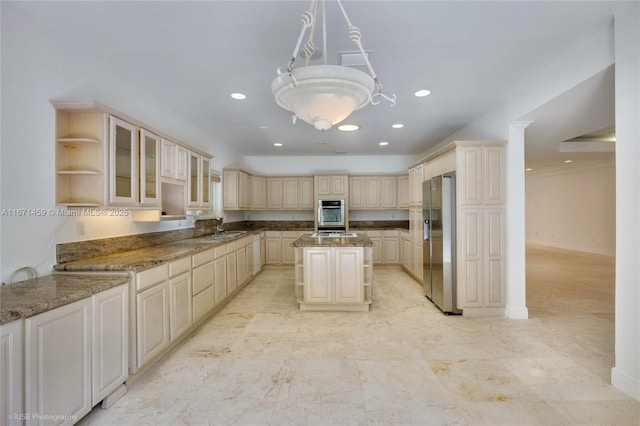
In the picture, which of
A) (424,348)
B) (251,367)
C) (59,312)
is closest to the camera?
(59,312)

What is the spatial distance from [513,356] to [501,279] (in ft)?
3.82

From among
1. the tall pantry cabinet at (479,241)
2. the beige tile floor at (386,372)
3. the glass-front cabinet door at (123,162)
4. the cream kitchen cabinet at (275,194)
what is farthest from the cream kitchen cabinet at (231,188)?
the tall pantry cabinet at (479,241)

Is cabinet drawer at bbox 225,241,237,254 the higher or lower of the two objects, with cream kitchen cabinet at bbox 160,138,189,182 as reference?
lower

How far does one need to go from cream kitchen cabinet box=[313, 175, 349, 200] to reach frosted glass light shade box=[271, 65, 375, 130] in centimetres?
501

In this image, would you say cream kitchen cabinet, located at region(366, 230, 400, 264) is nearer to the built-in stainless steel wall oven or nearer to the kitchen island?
the built-in stainless steel wall oven

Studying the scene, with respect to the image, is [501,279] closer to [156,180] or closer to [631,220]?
[631,220]

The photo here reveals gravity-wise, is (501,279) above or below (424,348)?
above

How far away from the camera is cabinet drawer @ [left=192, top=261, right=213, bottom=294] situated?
3162mm

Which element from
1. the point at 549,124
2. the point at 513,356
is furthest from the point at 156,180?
the point at 549,124

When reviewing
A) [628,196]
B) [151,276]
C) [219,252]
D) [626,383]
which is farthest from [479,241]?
[151,276]

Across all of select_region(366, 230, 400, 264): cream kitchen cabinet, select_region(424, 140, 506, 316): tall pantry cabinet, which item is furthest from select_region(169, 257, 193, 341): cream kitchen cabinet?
select_region(366, 230, 400, 264): cream kitchen cabinet

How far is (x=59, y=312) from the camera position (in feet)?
5.25

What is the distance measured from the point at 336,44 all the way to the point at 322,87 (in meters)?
1.20

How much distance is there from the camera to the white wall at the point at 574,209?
23.9 feet
